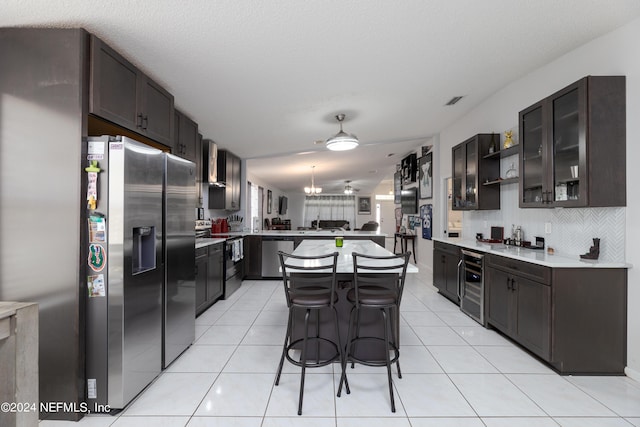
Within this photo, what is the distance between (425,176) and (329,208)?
878 cm

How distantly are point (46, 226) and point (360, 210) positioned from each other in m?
13.3

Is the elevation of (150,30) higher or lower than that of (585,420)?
higher

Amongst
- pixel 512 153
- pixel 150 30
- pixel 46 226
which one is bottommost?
pixel 46 226

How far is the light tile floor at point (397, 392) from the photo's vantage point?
1758mm

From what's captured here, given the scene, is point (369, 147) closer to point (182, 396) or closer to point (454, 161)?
point (454, 161)

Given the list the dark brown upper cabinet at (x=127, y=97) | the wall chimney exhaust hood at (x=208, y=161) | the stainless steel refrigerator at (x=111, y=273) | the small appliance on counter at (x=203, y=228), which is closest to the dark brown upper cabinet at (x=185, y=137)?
the wall chimney exhaust hood at (x=208, y=161)

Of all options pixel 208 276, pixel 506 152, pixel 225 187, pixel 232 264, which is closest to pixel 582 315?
pixel 506 152

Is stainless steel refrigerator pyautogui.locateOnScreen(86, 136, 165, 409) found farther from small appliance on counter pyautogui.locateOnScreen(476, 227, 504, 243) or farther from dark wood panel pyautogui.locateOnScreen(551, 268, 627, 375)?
small appliance on counter pyautogui.locateOnScreen(476, 227, 504, 243)

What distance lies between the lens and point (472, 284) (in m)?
3.41

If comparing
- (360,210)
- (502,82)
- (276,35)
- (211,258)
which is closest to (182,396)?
(211,258)

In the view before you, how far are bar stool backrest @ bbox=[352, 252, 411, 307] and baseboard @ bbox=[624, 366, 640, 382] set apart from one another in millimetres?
1800

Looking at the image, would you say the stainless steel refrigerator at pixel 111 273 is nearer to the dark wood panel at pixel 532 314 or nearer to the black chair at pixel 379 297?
the black chair at pixel 379 297

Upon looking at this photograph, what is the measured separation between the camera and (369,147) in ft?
20.5

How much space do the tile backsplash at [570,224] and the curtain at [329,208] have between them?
10.9 metres
